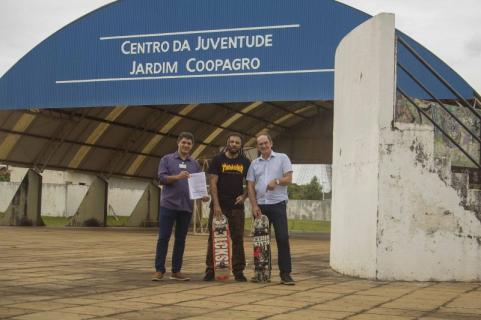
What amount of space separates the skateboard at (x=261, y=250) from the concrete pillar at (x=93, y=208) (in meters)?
18.5

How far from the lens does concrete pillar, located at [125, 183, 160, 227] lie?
28703 mm

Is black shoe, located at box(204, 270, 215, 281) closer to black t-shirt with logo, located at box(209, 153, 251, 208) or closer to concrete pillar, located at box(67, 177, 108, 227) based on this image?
black t-shirt with logo, located at box(209, 153, 251, 208)

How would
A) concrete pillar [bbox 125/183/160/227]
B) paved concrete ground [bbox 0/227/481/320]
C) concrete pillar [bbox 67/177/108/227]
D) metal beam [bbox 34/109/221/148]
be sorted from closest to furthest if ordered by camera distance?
paved concrete ground [bbox 0/227/481/320] → metal beam [bbox 34/109/221/148] → concrete pillar [bbox 67/177/108/227] → concrete pillar [bbox 125/183/160/227]

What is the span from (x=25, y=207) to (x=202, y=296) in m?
19.6

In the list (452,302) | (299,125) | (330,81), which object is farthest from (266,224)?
(299,125)

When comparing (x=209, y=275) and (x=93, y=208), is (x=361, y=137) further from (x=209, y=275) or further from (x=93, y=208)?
(x=93, y=208)

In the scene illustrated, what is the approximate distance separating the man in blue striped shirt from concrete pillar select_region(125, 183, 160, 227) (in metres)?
20.8

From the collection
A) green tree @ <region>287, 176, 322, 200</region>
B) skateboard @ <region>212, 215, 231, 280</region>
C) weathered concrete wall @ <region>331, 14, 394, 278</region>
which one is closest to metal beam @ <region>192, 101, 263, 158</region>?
weathered concrete wall @ <region>331, 14, 394, 278</region>

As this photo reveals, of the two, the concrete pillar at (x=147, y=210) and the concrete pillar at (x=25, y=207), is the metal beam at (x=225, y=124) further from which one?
the concrete pillar at (x=25, y=207)

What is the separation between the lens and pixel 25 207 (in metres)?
24.9

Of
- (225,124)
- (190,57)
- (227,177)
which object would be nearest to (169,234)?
(227,177)

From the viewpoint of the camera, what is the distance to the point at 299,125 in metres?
34.2

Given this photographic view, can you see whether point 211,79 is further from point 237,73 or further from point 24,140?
point 24,140

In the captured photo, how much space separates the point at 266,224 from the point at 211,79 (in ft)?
40.1
